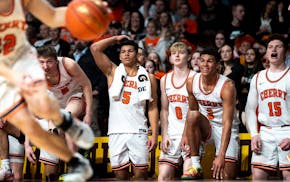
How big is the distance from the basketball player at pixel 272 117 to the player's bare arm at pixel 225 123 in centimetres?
30

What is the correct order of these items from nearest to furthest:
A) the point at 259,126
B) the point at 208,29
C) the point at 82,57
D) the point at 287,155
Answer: the point at 287,155, the point at 259,126, the point at 82,57, the point at 208,29

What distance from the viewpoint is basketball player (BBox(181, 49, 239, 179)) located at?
8188 millimetres

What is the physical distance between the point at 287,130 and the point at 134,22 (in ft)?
14.1

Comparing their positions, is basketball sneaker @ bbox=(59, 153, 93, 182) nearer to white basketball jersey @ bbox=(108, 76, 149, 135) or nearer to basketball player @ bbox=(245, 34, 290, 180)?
basketball player @ bbox=(245, 34, 290, 180)

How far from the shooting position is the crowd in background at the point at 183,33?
34.1 feet

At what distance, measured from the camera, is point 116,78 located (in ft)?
29.7

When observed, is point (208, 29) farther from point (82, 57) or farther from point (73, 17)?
point (73, 17)

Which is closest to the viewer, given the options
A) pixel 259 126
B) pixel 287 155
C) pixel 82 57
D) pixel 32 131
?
pixel 32 131

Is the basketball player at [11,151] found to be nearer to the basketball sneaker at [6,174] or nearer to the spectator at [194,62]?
the basketball sneaker at [6,174]

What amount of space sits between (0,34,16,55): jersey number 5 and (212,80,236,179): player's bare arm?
3.21m

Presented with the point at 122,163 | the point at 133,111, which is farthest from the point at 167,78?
the point at 122,163

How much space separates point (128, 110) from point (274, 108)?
75.5 inches

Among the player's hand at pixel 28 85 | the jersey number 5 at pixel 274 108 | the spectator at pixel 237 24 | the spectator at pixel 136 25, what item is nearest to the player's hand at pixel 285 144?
the jersey number 5 at pixel 274 108

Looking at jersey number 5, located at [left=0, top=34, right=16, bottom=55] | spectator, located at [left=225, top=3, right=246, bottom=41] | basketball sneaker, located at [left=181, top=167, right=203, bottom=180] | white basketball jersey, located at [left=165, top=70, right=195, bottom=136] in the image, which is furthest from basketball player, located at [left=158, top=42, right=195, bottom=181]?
jersey number 5, located at [left=0, top=34, right=16, bottom=55]
